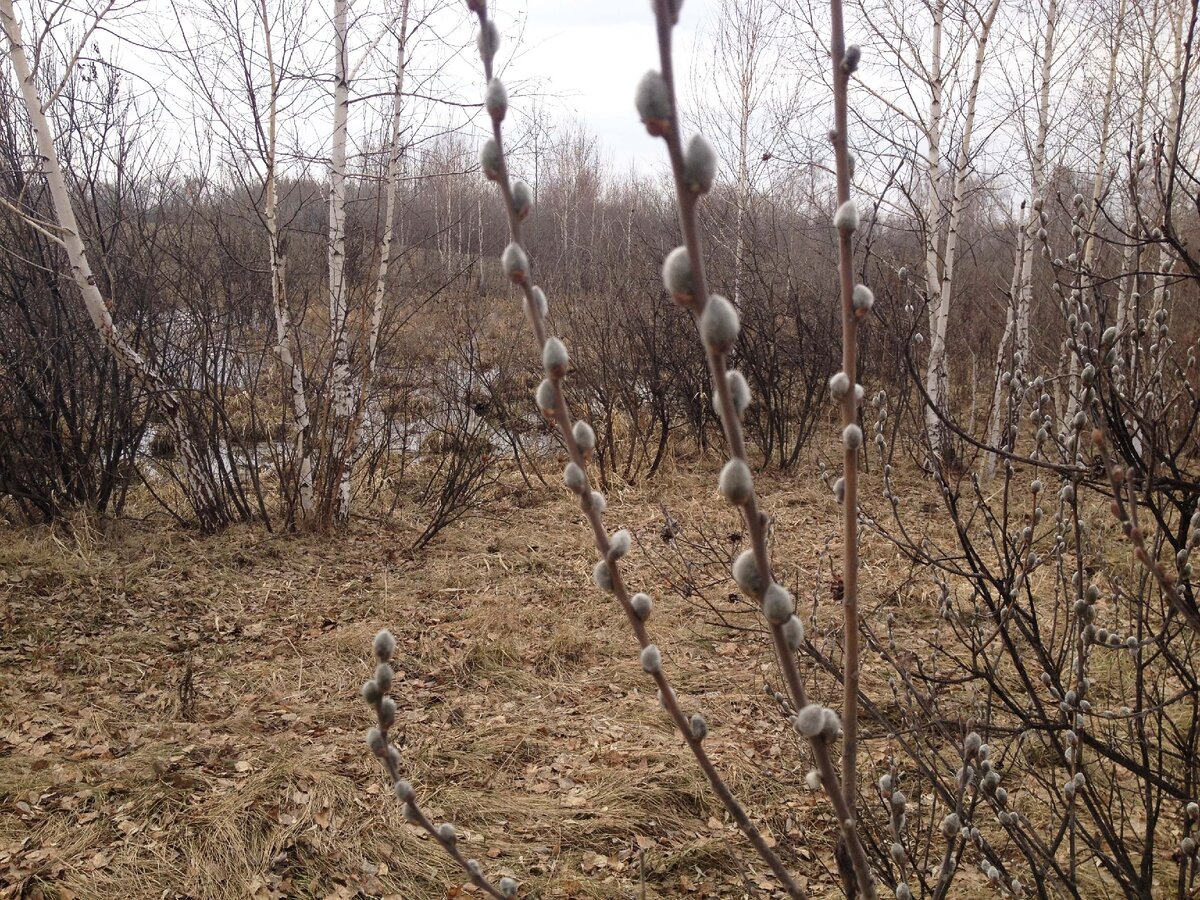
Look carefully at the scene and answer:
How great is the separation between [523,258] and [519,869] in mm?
2907

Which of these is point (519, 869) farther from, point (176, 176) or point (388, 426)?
point (176, 176)

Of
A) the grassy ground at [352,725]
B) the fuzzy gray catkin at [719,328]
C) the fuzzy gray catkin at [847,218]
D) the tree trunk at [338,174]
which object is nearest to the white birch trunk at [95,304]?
the grassy ground at [352,725]

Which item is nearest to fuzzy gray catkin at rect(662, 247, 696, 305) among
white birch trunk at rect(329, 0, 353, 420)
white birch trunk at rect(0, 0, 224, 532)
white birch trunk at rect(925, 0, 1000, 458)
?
white birch trunk at rect(329, 0, 353, 420)

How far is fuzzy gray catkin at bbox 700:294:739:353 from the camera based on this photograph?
424 mm

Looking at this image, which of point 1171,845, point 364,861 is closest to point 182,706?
point 364,861

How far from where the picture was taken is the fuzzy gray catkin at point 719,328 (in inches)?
16.7

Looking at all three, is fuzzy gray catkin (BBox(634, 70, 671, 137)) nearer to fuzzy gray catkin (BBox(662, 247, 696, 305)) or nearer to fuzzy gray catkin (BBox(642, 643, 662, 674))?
fuzzy gray catkin (BBox(662, 247, 696, 305))

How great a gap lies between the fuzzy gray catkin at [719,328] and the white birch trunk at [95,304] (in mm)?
5620

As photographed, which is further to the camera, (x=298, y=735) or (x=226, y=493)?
(x=226, y=493)

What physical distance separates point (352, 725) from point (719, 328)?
3.94 metres

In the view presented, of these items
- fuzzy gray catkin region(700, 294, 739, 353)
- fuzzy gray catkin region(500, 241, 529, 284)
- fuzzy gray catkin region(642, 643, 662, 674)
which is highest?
fuzzy gray catkin region(500, 241, 529, 284)

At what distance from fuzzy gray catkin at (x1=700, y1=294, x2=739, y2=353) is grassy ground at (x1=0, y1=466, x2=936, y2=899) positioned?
1.44 m

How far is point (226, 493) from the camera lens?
21.1 feet

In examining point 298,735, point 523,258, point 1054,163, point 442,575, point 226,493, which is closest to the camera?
point 523,258
